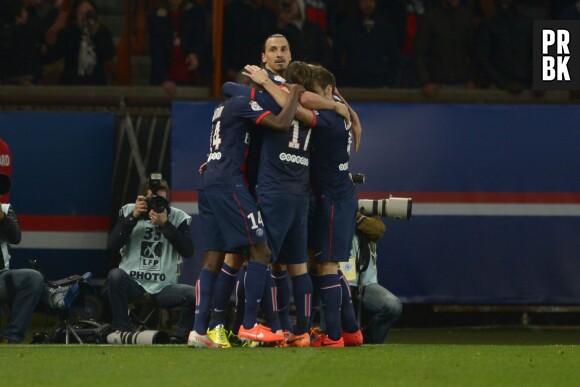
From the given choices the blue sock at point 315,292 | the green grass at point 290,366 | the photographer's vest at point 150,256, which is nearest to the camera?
the green grass at point 290,366

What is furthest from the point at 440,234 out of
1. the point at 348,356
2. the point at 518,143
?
the point at 348,356

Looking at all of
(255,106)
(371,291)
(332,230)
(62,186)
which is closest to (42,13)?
Result: (62,186)

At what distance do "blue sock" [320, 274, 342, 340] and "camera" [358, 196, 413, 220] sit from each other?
3.91ft

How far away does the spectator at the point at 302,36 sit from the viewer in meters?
14.3

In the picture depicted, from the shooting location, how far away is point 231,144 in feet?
30.8

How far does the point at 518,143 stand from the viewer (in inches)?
522

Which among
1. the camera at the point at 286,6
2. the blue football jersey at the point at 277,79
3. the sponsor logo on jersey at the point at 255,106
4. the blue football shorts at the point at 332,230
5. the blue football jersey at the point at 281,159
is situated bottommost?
the blue football shorts at the point at 332,230

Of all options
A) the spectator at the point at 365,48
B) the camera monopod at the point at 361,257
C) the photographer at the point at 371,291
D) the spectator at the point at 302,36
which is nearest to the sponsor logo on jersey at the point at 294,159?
the photographer at the point at 371,291

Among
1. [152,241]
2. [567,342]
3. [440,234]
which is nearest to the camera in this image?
[152,241]

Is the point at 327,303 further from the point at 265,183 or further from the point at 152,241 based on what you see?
the point at 152,241

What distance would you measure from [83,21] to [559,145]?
5093mm

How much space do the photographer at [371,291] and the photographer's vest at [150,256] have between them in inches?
55.4

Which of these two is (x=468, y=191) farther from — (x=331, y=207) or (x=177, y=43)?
(x=331, y=207)

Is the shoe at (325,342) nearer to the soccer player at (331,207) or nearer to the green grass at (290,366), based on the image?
the soccer player at (331,207)
